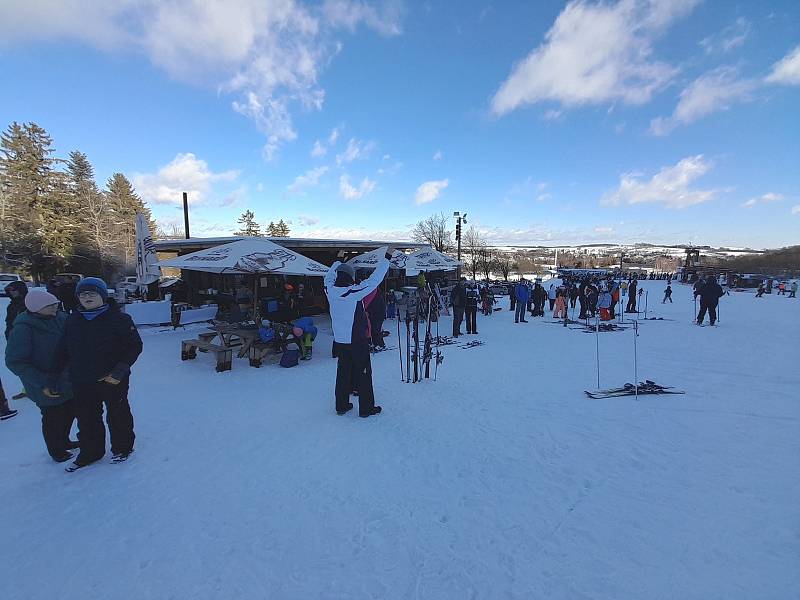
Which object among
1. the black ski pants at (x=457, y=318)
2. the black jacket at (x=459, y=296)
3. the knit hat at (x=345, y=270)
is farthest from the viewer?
the black jacket at (x=459, y=296)

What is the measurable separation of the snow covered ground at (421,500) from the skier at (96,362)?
29cm

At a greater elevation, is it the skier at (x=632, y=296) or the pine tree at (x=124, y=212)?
the pine tree at (x=124, y=212)

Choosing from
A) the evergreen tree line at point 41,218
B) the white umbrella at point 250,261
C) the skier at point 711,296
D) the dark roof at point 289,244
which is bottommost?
the skier at point 711,296

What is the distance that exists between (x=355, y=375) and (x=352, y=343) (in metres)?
0.41

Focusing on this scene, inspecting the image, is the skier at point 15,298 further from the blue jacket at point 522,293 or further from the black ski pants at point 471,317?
the blue jacket at point 522,293

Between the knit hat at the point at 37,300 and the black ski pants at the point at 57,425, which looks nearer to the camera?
the knit hat at the point at 37,300

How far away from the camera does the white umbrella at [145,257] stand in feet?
39.4

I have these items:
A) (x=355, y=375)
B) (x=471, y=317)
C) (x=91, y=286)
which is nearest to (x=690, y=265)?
(x=471, y=317)

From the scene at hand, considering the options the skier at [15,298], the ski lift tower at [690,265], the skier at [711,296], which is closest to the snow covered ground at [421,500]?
the skier at [15,298]

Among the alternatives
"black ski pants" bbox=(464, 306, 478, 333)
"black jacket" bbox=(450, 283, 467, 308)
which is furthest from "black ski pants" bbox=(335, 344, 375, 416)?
"black ski pants" bbox=(464, 306, 478, 333)

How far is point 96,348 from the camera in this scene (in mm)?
3121

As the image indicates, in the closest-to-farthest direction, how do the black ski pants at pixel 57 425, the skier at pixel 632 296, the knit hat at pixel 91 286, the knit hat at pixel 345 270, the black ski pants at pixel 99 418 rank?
the knit hat at pixel 91 286
the black ski pants at pixel 99 418
the black ski pants at pixel 57 425
the knit hat at pixel 345 270
the skier at pixel 632 296

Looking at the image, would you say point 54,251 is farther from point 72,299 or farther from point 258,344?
point 258,344

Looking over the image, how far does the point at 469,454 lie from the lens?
365cm
